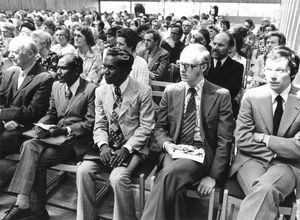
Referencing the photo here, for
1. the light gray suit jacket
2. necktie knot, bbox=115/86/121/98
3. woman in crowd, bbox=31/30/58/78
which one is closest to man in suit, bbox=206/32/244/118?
the light gray suit jacket

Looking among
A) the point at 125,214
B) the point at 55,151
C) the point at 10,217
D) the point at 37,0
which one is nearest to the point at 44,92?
the point at 55,151

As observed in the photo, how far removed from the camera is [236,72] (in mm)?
3576

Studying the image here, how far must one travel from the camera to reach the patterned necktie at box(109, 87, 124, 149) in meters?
2.63

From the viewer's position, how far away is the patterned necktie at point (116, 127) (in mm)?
2635

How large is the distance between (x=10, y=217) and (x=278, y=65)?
2344mm

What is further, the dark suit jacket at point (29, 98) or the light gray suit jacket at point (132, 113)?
the dark suit jacket at point (29, 98)

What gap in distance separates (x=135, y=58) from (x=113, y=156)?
5.46 ft

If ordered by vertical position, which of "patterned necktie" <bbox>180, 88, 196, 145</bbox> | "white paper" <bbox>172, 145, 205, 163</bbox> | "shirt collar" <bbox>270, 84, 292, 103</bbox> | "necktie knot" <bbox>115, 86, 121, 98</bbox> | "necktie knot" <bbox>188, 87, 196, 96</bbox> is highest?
"shirt collar" <bbox>270, 84, 292, 103</bbox>

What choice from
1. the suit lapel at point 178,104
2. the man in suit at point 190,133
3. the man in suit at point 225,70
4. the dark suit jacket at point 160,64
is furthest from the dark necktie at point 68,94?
the dark suit jacket at point 160,64

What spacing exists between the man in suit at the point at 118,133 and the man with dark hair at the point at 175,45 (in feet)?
9.98

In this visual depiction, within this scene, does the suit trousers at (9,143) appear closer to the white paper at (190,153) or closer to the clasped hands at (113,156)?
the clasped hands at (113,156)

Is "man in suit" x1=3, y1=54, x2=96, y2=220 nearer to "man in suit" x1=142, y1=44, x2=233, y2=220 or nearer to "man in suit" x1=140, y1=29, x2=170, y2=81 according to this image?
"man in suit" x1=142, y1=44, x2=233, y2=220

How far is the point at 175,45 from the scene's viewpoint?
5625 millimetres

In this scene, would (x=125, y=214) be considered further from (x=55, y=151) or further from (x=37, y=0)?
(x=37, y=0)
